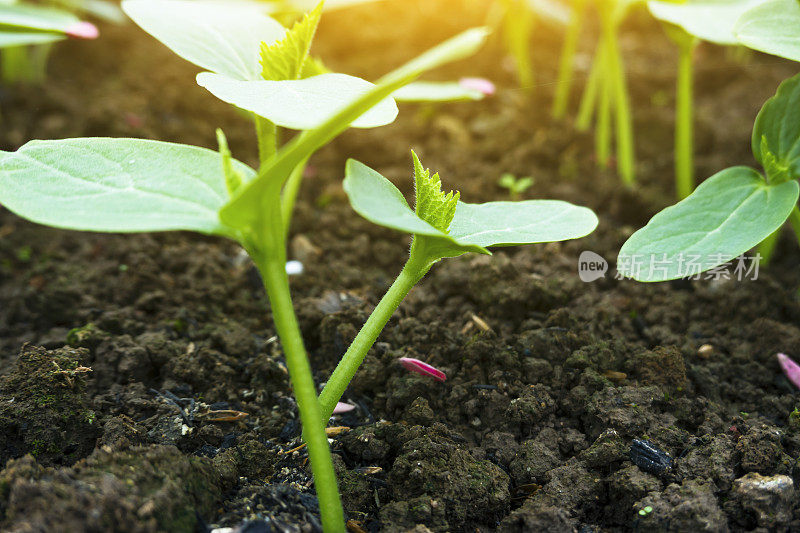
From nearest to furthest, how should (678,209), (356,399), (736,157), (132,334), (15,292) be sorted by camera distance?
1. (678,209)
2. (356,399)
3. (132,334)
4. (15,292)
5. (736,157)

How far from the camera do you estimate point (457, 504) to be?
100 cm

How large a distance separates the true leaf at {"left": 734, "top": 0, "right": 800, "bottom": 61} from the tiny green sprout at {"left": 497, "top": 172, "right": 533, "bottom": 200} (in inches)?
30.7

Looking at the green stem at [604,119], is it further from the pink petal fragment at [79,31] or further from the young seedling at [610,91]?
the pink petal fragment at [79,31]

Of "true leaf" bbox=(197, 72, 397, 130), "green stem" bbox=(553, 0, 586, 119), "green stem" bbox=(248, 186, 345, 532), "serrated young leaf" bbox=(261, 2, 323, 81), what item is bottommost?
"green stem" bbox=(248, 186, 345, 532)

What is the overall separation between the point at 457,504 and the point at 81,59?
237cm

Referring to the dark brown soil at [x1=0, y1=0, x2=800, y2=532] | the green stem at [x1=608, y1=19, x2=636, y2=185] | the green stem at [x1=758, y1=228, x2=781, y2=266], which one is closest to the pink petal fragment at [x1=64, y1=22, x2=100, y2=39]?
the dark brown soil at [x1=0, y1=0, x2=800, y2=532]

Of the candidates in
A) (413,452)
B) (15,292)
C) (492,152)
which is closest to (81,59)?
(15,292)

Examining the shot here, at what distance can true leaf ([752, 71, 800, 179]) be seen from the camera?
46.4 inches

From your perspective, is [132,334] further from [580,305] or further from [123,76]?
[123,76]

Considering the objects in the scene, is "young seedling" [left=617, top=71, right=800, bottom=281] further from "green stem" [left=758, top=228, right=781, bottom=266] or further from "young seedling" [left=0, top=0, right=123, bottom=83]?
"young seedling" [left=0, top=0, right=123, bottom=83]

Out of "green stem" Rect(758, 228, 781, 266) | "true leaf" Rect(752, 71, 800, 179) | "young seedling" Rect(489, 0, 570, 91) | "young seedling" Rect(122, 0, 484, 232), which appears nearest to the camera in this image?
"young seedling" Rect(122, 0, 484, 232)

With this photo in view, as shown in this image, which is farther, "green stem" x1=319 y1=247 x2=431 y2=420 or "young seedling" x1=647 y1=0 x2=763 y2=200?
"young seedling" x1=647 y1=0 x2=763 y2=200

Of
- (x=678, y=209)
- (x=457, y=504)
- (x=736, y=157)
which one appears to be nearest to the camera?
(x=457, y=504)

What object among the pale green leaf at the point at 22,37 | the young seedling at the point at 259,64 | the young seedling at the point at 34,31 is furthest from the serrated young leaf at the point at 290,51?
the pale green leaf at the point at 22,37
